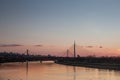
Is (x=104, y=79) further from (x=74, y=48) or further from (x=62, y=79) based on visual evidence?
(x=74, y=48)

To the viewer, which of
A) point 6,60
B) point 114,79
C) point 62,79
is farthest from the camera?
point 6,60

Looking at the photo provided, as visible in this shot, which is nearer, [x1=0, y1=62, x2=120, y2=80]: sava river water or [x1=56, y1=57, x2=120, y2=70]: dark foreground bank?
[x1=0, y1=62, x2=120, y2=80]: sava river water

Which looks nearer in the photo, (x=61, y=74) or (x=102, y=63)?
(x=61, y=74)

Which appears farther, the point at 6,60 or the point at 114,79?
the point at 6,60

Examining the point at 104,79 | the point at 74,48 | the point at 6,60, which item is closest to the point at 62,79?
the point at 104,79

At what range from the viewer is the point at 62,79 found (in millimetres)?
44906

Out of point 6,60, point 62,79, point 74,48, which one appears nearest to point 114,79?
point 62,79

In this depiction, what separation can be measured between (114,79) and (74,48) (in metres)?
108

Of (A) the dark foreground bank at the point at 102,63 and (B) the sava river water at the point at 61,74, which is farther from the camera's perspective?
(A) the dark foreground bank at the point at 102,63

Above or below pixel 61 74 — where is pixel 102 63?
above

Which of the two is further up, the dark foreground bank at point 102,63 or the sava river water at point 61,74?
the dark foreground bank at point 102,63

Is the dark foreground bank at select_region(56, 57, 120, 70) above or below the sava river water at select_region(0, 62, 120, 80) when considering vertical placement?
above

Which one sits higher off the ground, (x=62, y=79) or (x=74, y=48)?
(x=74, y=48)

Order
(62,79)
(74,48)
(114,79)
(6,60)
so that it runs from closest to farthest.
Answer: (114,79)
(62,79)
(74,48)
(6,60)
